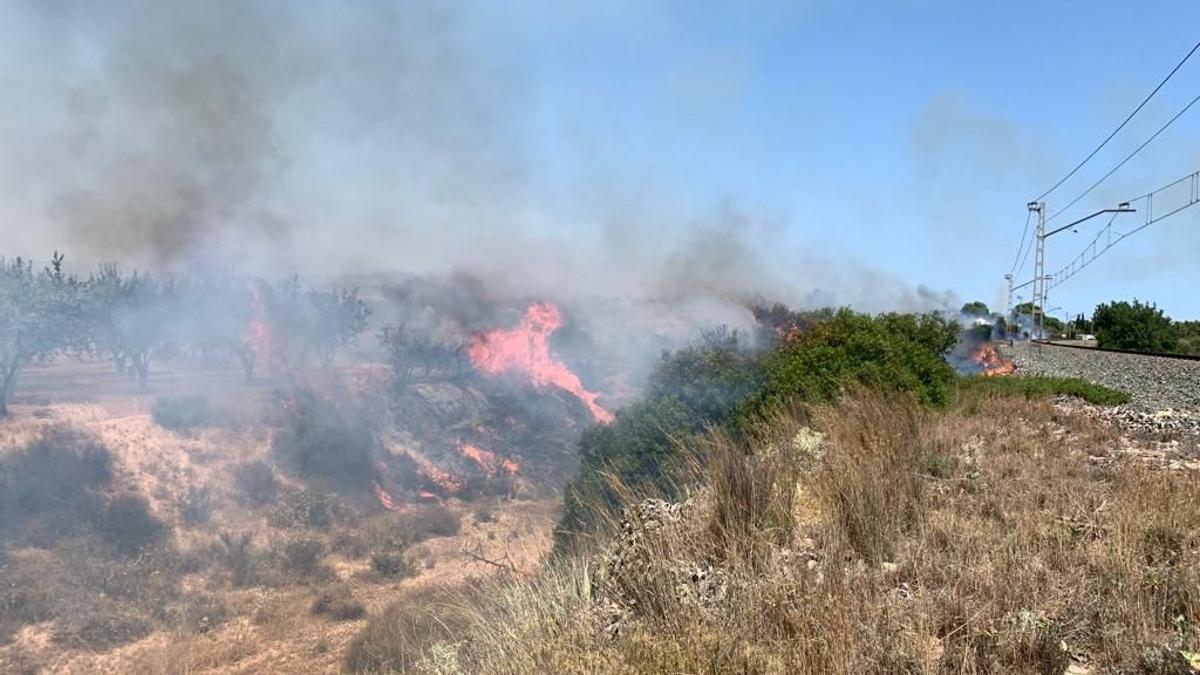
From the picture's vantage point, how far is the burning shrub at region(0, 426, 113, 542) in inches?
741

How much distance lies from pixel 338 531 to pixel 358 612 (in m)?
6.50

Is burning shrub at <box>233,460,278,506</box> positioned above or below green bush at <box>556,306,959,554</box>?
below

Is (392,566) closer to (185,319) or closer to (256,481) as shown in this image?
(256,481)

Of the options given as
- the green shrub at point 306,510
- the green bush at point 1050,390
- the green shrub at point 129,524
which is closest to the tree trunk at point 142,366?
the green shrub at point 129,524

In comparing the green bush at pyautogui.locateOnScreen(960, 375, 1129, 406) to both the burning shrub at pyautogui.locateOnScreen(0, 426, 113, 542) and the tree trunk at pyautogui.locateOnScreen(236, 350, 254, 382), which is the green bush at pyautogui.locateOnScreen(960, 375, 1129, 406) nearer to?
the burning shrub at pyautogui.locateOnScreen(0, 426, 113, 542)

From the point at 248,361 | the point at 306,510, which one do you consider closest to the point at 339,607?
the point at 306,510

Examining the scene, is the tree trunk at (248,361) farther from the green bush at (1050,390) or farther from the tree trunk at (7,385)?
the green bush at (1050,390)

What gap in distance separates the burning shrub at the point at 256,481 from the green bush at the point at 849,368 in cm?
1665

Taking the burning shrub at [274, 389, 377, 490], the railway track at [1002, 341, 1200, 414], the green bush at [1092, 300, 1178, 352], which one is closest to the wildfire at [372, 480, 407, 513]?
the burning shrub at [274, 389, 377, 490]

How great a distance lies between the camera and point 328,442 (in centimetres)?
2573

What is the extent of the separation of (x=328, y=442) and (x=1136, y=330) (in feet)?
158

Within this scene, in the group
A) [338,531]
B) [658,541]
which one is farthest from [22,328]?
[658,541]

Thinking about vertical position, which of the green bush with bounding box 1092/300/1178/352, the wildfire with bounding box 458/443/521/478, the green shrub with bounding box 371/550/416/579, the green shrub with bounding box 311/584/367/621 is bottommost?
the green shrub with bounding box 311/584/367/621

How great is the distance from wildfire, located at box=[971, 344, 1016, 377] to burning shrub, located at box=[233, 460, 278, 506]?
1041 inches
